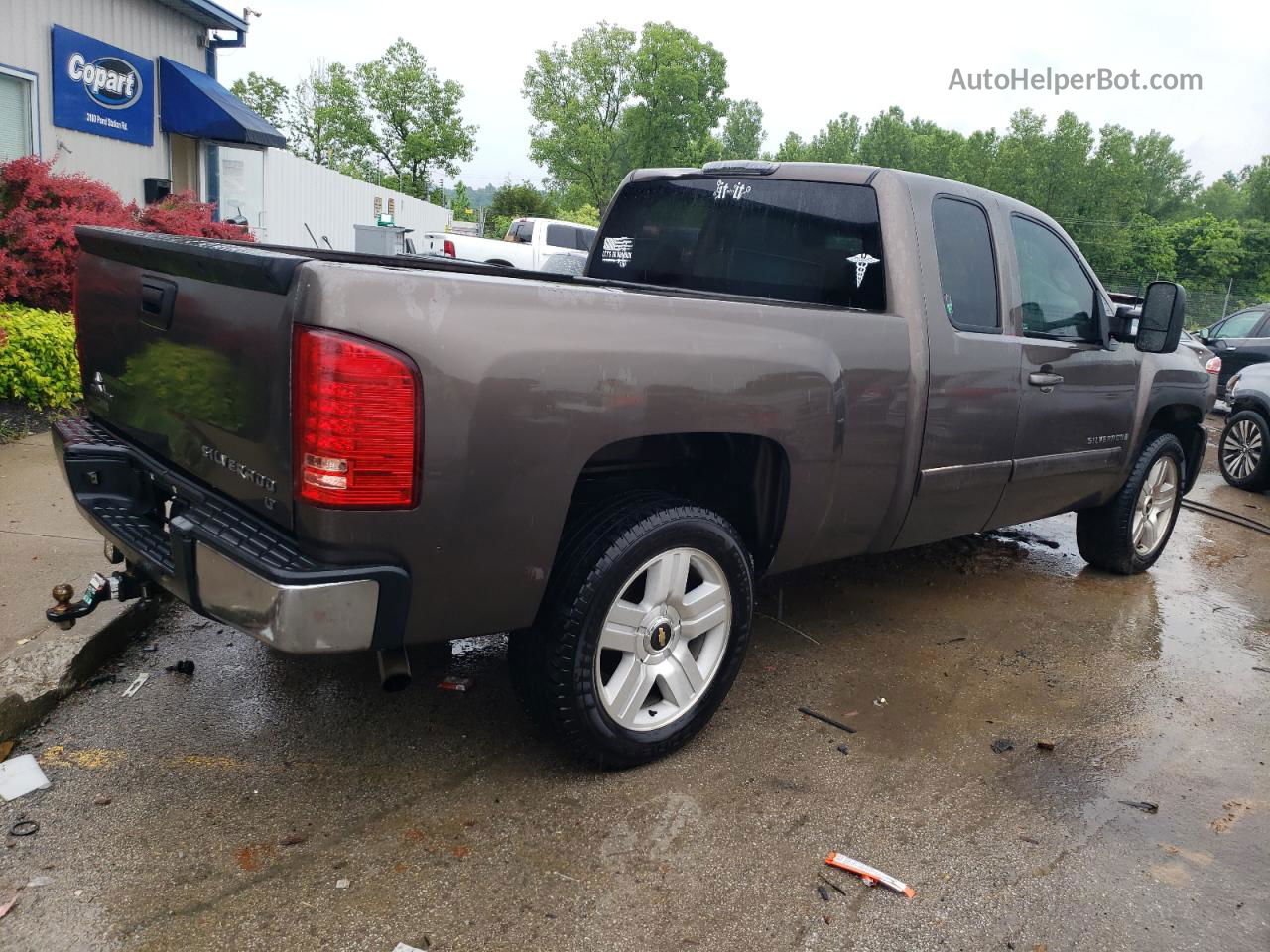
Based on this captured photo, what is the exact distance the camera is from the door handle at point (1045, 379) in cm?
427

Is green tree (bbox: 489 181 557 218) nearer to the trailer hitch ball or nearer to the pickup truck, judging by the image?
the pickup truck

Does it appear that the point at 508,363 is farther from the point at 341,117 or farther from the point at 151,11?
the point at 341,117

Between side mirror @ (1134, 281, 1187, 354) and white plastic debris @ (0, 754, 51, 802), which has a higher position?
side mirror @ (1134, 281, 1187, 354)

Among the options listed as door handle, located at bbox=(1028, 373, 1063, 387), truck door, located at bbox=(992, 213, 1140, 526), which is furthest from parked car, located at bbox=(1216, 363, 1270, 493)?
door handle, located at bbox=(1028, 373, 1063, 387)

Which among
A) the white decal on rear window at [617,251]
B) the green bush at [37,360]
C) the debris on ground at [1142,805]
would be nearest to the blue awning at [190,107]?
the green bush at [37,360]

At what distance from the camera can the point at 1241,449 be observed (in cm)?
900

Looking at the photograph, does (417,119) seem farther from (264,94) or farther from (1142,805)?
(1142,805)

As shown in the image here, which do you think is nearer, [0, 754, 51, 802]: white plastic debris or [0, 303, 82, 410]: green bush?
[0, 754, 51, 802]: white plastic debris

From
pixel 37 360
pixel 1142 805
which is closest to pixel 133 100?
pixel 37 360

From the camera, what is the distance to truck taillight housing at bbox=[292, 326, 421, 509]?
224 centimetres

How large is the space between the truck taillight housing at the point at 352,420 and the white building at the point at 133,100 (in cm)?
957

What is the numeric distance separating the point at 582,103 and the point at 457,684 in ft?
206

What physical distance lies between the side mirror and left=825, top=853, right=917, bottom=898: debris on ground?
3259mm

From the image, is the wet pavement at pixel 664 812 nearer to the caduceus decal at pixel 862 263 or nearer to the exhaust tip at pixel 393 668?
the exhaust tip at pixel 393 668
